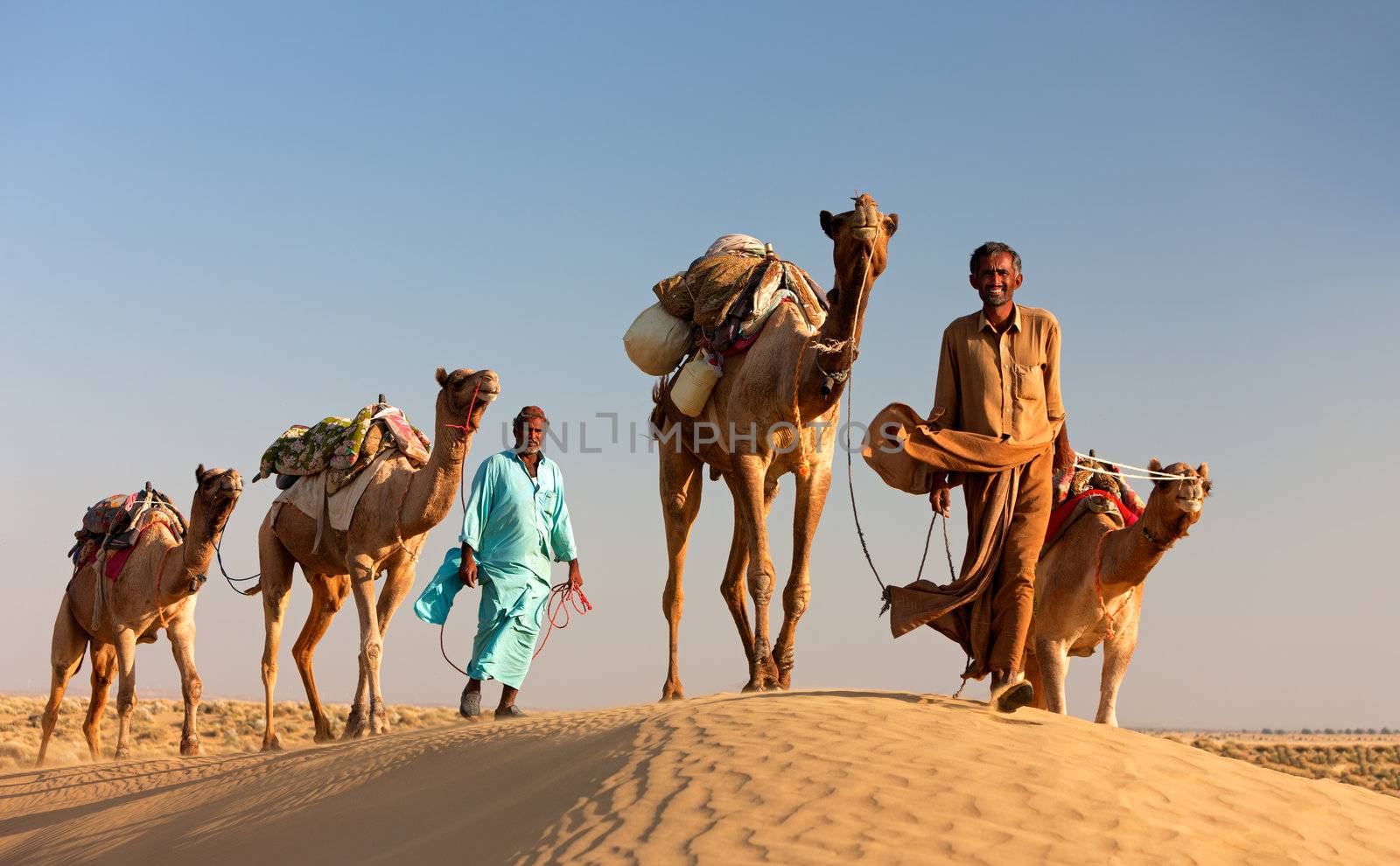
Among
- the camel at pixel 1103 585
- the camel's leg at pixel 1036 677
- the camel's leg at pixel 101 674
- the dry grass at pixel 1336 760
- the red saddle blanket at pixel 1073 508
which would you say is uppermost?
the red saddle blanket at pixel 1073 508

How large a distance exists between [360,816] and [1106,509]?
6028 millimetres

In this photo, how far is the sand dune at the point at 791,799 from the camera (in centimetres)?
561

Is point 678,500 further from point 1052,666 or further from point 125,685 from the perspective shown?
point 125,685

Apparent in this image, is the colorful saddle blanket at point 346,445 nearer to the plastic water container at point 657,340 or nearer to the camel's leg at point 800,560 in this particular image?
the plastic water container at point 657,340

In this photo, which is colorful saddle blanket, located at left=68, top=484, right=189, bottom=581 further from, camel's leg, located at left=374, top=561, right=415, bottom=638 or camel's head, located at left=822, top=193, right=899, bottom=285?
camel's head, located at left=822, top=193, right=899, bottom=285

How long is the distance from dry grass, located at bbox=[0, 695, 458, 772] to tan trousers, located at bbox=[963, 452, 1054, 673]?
433 inches

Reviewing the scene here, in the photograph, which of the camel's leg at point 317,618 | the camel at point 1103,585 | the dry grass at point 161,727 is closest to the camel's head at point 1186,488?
the camel at point 1103,585

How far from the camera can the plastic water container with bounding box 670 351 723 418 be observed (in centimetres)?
1113

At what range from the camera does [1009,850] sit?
5.43m

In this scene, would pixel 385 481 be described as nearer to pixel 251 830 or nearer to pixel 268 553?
pixel 268 553

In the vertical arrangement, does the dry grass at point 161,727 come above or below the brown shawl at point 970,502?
below

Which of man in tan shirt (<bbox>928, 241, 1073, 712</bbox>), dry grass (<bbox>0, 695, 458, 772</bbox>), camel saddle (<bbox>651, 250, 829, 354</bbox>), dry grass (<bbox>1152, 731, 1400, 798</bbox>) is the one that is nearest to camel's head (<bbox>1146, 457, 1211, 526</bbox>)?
man in tan shirt (<bbox>928, 241, 1073, 712</bbox>)

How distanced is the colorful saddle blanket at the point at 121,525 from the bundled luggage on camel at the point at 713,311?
22.1 feet

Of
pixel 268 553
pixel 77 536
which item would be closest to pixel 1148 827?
pixel 268 553
